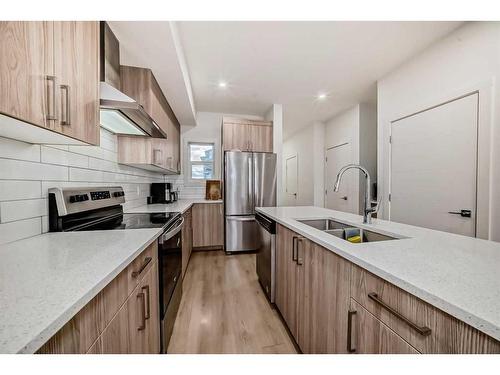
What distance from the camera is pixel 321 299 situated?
3.43ft

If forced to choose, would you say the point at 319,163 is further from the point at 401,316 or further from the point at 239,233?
the point at 401,316

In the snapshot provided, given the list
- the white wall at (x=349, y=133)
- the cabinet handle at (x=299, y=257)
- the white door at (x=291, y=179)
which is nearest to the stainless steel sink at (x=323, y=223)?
the cabinet handle at (x=299, y=257)

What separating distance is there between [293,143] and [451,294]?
565 cm

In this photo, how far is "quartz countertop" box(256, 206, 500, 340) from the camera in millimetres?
455

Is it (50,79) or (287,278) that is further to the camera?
(287,278)

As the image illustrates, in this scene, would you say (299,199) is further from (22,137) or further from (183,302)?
(22,137)

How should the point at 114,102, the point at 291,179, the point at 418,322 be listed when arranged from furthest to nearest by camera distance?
1. the point at 291,179
2. the point at 114,102
3. the point at 418,322

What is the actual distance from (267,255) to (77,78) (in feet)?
5.76

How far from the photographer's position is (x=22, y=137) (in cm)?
95

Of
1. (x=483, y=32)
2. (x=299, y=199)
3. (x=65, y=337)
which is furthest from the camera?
(x=299, y=199)

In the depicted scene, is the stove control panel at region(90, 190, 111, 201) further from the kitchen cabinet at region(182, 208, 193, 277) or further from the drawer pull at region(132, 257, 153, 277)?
the kitchen cabinet at region(182, 208, 193, 277)

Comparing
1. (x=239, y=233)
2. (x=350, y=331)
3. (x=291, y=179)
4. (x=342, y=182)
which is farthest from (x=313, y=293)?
(x=291, y=179)

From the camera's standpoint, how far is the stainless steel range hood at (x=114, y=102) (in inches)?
46.6
